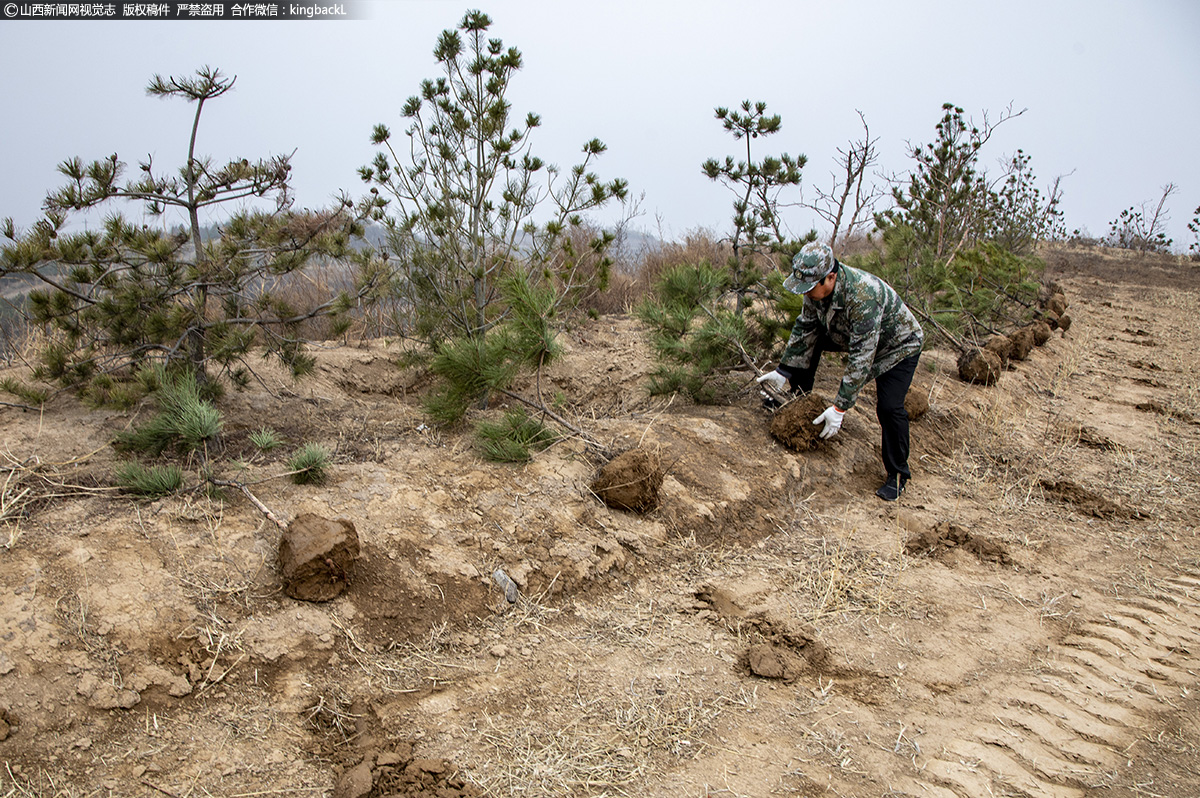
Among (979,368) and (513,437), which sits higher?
(979,368)

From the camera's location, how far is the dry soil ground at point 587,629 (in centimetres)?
213

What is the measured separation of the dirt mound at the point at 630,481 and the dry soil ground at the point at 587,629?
3.5 inches

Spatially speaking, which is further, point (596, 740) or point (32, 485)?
point (32, 485)

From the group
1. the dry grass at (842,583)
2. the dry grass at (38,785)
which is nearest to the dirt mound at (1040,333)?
the dry grass at (842,583)

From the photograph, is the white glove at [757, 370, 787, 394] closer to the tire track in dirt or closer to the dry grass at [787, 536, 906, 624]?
the dry grass at [787, 536, 906, 624]

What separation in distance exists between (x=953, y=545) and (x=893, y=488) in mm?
659

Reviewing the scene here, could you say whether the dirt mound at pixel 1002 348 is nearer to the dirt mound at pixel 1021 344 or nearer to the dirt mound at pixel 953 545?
the dirt mound at pixel 1021 344

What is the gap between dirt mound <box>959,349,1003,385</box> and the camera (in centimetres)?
636

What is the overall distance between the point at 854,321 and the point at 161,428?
3.82 m

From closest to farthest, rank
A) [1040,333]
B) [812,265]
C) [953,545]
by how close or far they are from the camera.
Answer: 1. [953,545]
2. [812,265]
3. [1040,333]

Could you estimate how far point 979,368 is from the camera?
20.9 ft

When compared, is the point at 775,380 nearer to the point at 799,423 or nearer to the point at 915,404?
the point at 799,423

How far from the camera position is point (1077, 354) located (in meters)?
8.67

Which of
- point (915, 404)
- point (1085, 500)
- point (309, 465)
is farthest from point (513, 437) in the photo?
point (1085, 500)
